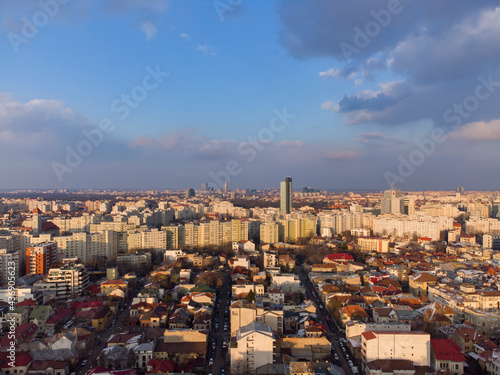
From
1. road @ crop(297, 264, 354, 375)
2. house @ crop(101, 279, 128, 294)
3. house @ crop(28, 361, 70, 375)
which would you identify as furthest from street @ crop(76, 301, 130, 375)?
road @ crop(297, 264, 354, 375)

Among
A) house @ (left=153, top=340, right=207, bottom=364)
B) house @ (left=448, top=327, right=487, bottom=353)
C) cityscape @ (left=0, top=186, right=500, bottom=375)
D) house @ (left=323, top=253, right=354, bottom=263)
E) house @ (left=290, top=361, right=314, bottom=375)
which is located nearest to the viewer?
house @ (left=290, top=361, right=314, bottom=375)

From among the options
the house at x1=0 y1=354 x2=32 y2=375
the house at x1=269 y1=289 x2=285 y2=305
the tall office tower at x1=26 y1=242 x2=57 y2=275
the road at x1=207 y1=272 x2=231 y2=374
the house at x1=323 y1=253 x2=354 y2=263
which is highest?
the tall office tower at x1=26 y1=242 x2=57 y2=275

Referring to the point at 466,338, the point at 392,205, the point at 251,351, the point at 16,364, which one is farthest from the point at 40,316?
the point at 392,205

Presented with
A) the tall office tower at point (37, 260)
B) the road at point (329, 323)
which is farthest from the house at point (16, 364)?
the tall office tower at point (37, 260)

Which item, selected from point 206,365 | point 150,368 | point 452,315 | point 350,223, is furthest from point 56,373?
point 350,223

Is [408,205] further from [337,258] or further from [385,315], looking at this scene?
[385,315]

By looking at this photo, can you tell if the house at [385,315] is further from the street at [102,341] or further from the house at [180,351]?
the street at [102,341]

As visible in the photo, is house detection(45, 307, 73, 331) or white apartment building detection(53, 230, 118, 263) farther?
white apartment building detection(53, 230, 118, 263)

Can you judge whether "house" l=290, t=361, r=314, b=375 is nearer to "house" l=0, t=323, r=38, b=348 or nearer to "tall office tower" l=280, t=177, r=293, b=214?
"house" l=0, t=323, r=38, b=348

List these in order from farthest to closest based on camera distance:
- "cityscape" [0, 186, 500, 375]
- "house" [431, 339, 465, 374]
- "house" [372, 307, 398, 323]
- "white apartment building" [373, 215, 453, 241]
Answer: "white apartment building" [373, 215, 453, 241], "house" [372, 307, 398, 323], "cityscape" [0, 186, 500, 375], "house" [431, 339, 465, 374]
